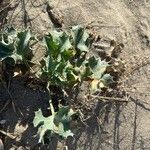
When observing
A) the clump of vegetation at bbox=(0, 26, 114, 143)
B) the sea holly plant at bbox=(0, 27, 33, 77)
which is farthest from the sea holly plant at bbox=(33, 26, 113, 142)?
the sea holly plant at bbox=(0, 27, 33, 77)

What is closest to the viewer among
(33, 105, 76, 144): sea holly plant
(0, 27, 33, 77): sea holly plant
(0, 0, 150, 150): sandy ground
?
(33, 105, 76, 144): sea holly plant

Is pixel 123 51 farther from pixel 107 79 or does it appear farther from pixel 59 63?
pixel 59 63

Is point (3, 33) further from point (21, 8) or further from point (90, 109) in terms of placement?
point (90, 109)

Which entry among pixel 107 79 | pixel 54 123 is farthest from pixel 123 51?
pixel 54 123

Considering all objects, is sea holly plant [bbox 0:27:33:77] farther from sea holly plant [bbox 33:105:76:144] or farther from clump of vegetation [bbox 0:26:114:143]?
sea holly plant [bbox 33:105:76:144]

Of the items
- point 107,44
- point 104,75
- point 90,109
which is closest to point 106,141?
point 90,109

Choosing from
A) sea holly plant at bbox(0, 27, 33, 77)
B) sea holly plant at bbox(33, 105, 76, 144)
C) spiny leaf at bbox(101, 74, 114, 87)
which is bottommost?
sea holly plant at bbox(33, 105, 76, 144)
